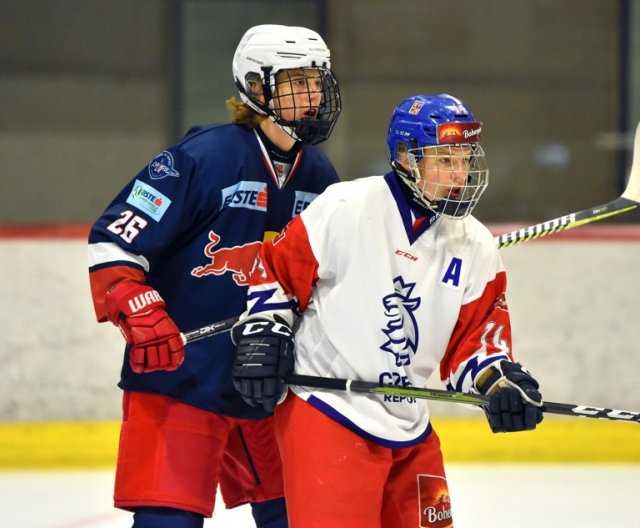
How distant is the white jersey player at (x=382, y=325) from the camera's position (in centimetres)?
223

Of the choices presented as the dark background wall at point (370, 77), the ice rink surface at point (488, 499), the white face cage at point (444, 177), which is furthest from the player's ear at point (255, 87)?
the dark background wall at point (370, 77)

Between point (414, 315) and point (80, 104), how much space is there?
12.6ft

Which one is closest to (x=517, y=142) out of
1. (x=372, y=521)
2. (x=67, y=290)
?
(x=67, y=290)

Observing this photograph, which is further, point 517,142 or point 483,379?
point 517,142

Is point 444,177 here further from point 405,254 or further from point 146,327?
point 146,327

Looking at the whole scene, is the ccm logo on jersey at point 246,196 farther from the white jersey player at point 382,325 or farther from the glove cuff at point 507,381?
the glove cuff at point 507,381

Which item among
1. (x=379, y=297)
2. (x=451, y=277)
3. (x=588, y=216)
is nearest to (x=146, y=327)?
(x=379, y=297)

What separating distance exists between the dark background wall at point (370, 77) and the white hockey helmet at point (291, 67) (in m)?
3.25

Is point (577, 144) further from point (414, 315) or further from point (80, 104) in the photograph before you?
point (414, 315)

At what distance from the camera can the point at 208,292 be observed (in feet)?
8.32

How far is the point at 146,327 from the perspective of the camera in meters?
2.36

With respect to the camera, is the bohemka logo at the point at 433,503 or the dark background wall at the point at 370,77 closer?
the bohemka logo at the point at 433,503

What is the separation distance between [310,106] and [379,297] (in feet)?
1.52

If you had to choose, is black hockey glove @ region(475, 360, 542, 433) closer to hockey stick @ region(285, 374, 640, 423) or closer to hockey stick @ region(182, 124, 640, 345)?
hockey stick @ region(285, 374, 640, 423)
